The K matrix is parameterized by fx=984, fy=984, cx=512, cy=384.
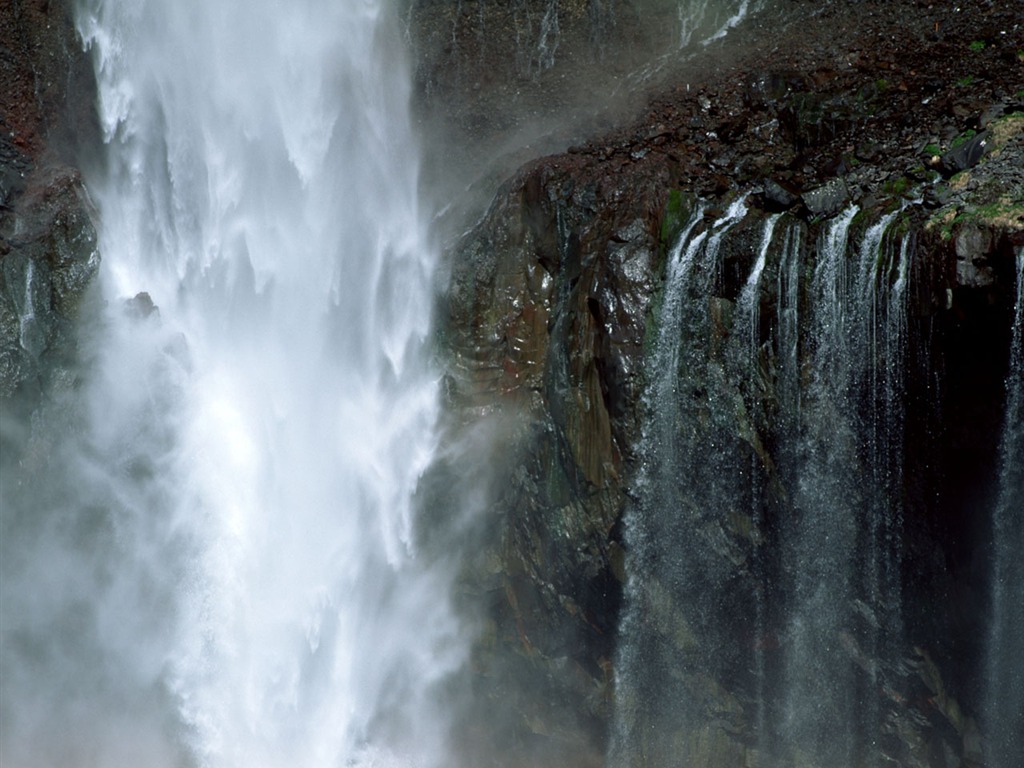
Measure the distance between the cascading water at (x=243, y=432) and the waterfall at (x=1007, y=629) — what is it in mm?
6852

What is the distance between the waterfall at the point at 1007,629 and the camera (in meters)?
10.2

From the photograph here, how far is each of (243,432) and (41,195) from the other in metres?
4.85

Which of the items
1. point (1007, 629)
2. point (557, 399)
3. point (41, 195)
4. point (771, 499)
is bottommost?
point (1007, 629)

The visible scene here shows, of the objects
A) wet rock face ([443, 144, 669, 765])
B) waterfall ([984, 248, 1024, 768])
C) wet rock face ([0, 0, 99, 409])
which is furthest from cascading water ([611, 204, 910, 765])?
wet rock face ([0, 0, 99, 409])

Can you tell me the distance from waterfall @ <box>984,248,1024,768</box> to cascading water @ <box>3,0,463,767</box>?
6852 millimetres

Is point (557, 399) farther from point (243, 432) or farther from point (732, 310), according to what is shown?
point (243, 432)

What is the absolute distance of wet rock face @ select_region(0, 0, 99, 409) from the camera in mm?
14422

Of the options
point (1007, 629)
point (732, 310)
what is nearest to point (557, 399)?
point (732, 310)

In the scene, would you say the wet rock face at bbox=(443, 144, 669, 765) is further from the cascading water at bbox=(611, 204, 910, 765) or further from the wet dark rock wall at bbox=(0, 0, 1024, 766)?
the cascading water at bbox=(611, 204, 910, 765)

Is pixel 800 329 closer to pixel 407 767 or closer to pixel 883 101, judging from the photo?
pixel 883 101

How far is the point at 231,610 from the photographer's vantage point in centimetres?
1387

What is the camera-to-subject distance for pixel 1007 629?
10.4 meters

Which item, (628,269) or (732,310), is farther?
(628,269)

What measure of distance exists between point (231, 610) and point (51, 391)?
13.8ft
